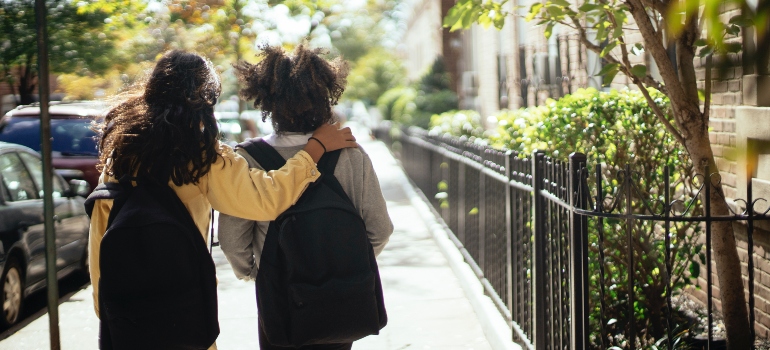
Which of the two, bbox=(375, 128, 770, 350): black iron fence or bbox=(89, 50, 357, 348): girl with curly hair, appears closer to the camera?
bbox=(89, 50, 357, 348): girl with curly hair

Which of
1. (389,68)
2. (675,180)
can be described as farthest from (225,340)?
(389,68)

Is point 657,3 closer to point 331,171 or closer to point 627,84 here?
point 331,171

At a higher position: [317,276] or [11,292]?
[317,276]

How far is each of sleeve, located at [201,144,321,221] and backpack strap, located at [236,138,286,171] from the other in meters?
0.16

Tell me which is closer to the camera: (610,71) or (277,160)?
(277,160)

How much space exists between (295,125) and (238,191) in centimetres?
40

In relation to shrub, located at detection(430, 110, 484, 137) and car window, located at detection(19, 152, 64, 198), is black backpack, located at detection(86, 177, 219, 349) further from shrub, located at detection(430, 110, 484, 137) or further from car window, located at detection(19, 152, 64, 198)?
shrub, located at detection(430, 110, 484, 137)

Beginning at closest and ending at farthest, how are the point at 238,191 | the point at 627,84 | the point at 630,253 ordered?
the point at 238,191 < the point at 630,253 < the point at 627,84

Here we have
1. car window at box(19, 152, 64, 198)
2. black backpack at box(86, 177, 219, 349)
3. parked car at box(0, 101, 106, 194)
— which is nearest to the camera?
black backpack at box(86, 177, 219, 349)

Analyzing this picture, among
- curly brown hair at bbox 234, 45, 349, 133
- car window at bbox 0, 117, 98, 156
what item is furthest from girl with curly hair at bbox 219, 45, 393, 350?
car window at bbox 0, 117, 98, 156

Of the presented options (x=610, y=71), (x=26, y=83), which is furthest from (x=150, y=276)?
(x=26, y=83)

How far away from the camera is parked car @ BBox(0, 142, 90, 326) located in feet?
21.5

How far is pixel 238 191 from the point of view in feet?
10.0

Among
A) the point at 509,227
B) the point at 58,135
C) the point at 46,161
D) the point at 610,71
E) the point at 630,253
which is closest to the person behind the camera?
the point at 630,253
